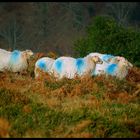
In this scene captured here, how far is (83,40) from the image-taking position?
24.6 m

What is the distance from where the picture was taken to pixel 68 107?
13.5 m

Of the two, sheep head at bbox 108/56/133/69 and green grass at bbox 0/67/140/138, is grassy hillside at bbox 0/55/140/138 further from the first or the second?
sheep head at bbox 108/56/133/69

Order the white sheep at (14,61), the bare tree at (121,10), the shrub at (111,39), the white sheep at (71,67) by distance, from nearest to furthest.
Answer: the white sheep at (71,67) < the white sheep at (14,61) < the shrub at (111,39) < the bare tree at (121,10)

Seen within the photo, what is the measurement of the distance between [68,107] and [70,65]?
11.1 feet

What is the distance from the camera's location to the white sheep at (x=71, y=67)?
16.6 metres

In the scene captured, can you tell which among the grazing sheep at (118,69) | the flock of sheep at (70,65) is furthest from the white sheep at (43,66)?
the grazing sheep at (118,69)

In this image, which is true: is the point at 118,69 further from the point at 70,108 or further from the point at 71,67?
the point at 70,108

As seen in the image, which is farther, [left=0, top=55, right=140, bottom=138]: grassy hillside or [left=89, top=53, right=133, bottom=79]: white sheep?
[left=89, top=53, right=133, bottom=79]: white sheep

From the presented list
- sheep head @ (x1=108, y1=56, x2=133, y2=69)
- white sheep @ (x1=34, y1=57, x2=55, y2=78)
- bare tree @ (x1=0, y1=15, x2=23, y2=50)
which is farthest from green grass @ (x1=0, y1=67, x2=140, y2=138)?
bare tree @ (x1=0, y1=15, x2=23, y2=50)

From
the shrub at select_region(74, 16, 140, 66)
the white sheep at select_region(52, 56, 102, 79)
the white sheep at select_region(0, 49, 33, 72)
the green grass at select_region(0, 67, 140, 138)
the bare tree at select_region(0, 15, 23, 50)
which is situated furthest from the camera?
the bare tree at select_region(0, 15, 23, 50)

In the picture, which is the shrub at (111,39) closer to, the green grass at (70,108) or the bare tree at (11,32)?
the green grass at (70,108)

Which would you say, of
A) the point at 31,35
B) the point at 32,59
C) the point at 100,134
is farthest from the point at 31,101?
the point at 31,35

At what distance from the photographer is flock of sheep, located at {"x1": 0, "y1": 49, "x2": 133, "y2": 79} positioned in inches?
656

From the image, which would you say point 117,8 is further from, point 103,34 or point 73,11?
point 103,34
